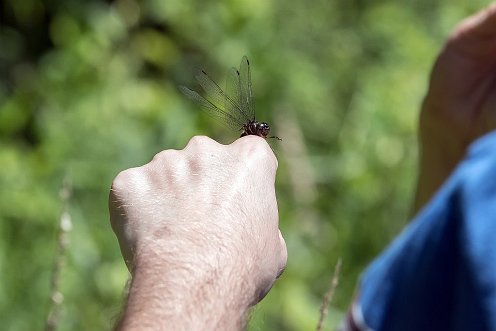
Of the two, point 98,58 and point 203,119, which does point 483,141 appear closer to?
point 203,119

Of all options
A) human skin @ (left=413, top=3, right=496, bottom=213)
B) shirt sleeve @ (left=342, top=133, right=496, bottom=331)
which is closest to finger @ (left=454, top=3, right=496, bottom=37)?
human skin @ (left=413, top=3, right=496, bottom=213)

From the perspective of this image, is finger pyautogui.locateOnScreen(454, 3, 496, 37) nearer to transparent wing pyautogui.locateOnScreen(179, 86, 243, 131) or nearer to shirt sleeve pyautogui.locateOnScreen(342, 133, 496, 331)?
shirt sleeve pyautogui.locateOnScreen(342, 133, 496, 331)

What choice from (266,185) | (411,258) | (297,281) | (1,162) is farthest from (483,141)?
(1,162)

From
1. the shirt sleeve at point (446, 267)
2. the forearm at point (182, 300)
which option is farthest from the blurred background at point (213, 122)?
the forearm at point (182, 300)

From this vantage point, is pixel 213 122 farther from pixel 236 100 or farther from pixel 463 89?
pixel 236 100

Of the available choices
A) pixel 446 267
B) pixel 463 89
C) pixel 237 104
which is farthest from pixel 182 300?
pixel 463 89

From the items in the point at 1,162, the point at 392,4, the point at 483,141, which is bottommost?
the point at 1,162

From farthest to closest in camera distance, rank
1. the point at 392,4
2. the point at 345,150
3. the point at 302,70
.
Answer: the point at 392,4, the point at 302,70, the point at 345,150
